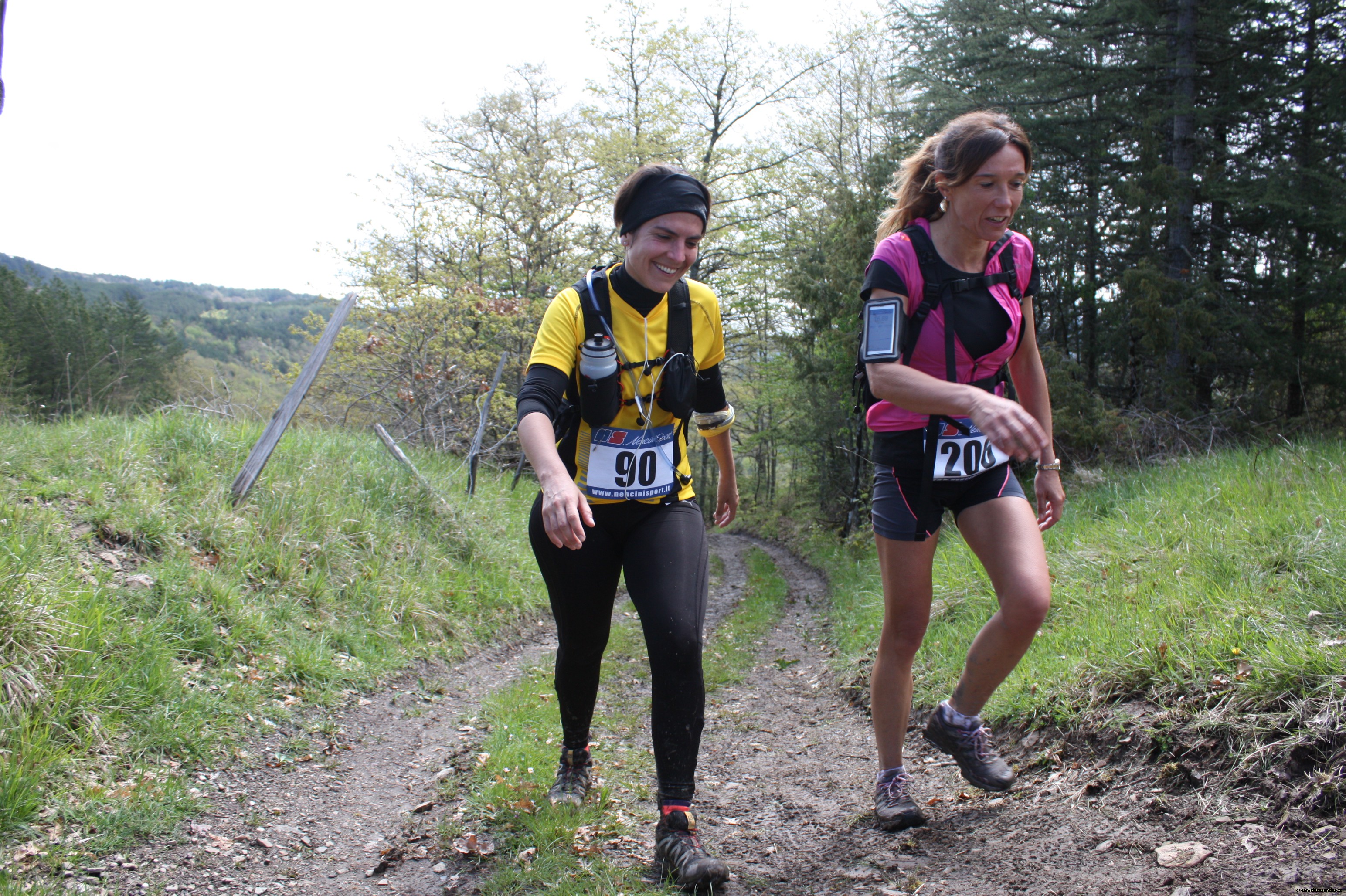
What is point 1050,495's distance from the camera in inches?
110

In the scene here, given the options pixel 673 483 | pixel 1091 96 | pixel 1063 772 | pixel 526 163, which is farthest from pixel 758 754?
pixel 526 163

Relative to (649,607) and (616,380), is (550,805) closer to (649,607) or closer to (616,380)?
(649,607)

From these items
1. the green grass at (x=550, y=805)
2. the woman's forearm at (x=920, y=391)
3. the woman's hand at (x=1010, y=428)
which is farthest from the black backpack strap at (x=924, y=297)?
the green grass at (x=550, y=805)

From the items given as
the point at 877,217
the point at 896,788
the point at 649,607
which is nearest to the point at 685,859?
the point at 649,607

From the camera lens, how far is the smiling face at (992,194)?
8.12ft

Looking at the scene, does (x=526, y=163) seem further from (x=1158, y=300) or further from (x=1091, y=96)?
(x=1158, y=300)

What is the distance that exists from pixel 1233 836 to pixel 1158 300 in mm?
9974

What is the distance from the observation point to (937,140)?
2.66m

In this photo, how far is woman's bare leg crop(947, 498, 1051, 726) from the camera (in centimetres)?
245

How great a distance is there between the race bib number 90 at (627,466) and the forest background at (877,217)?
21.0ft

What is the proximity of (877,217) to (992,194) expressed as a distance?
11.3 meters

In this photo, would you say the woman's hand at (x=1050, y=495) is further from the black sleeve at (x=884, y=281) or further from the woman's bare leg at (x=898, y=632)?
the black sleeve at (x=884, y=281)

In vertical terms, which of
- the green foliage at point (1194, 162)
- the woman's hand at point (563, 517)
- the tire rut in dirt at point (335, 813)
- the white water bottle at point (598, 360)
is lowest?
the tire rut in dirt at point (335, 813)

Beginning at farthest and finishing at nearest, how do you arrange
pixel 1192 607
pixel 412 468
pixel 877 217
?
pixel 877 217 < pixel 412 468 < pixel 1192 607
